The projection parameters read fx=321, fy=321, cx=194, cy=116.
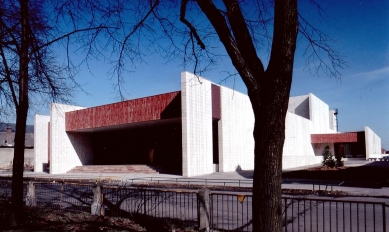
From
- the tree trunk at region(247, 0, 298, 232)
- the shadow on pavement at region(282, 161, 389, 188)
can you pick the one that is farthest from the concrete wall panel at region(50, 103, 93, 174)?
the tree trunk at region(247, 0, 298, 232)

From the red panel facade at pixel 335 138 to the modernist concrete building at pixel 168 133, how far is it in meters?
8.60

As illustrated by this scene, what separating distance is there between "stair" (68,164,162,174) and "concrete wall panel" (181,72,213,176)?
5.46m

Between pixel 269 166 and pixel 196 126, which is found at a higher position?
pixel 196 126

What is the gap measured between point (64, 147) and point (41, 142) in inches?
270

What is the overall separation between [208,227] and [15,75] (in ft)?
25.7

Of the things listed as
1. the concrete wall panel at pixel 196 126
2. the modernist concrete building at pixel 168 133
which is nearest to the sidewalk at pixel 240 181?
the concrete wall panel at pixel 196 126

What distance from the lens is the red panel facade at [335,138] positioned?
205 ft

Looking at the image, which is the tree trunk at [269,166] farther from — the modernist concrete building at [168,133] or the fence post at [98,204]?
the modernist concrete building at [168,133]

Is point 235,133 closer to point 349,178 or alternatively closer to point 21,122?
point 349,178

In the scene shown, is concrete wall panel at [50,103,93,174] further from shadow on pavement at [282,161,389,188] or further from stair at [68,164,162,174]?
shadow on pavement at [282,161,389,188]

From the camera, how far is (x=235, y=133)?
115ft

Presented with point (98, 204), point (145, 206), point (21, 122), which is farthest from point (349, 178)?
point (21, 122)

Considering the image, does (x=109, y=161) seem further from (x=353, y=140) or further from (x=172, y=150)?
(x=353, y=140)

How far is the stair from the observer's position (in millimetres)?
33684
